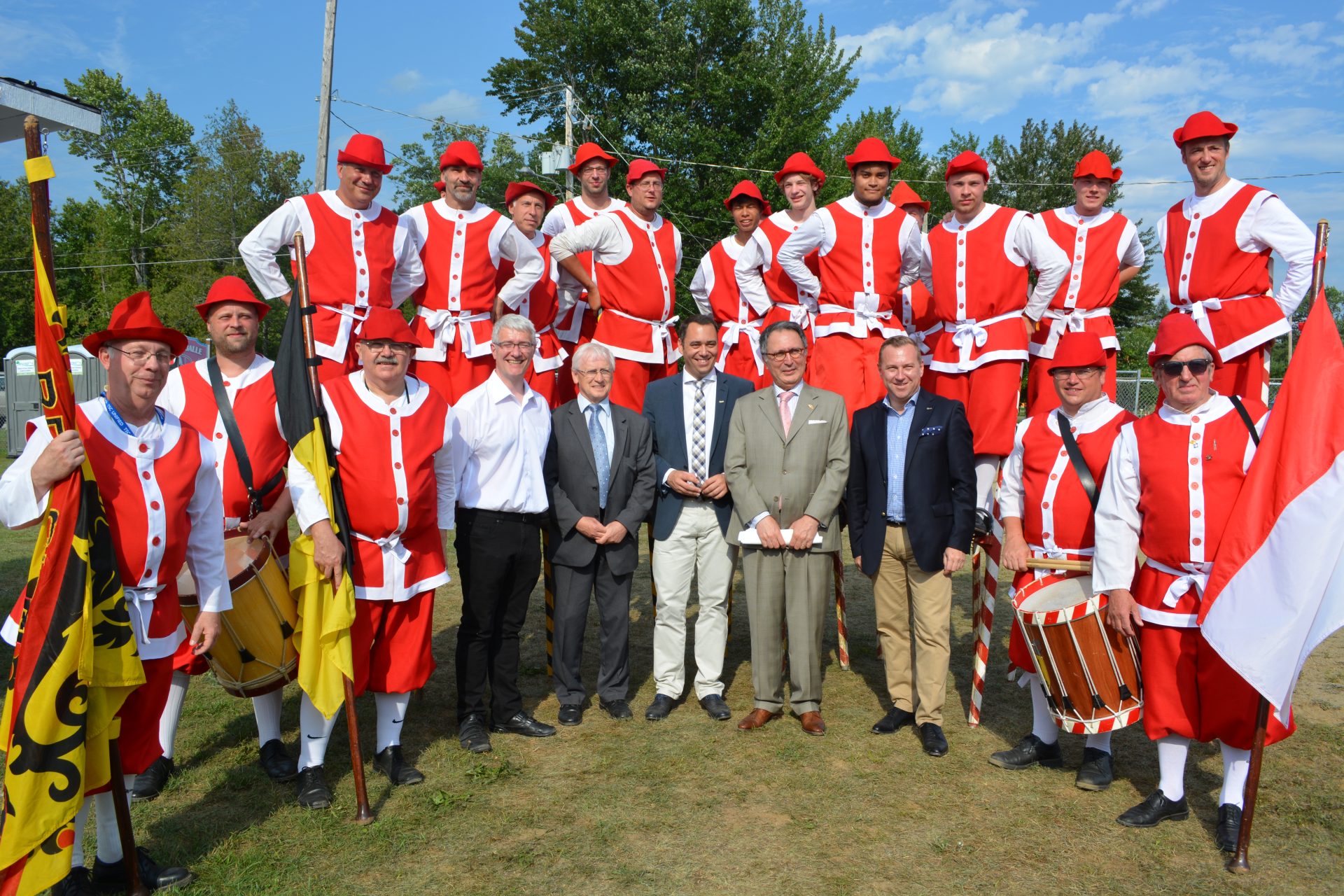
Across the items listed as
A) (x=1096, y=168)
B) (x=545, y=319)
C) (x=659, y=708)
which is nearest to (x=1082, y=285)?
(x=1096, y=168)

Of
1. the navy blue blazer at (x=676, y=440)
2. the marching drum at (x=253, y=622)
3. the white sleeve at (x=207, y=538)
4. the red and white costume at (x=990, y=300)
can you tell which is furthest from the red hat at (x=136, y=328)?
the red and white costume at (x=990, y=300)

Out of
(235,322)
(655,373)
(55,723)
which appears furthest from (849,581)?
(55,723)

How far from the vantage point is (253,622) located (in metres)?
4.37

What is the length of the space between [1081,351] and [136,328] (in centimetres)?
420

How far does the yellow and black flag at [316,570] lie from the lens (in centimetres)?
417

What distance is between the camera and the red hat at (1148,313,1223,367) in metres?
4.12

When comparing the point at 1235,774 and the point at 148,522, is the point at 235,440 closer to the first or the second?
the point at 148,522

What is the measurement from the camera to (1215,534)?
160 inches

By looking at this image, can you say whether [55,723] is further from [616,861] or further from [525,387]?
[525,387]

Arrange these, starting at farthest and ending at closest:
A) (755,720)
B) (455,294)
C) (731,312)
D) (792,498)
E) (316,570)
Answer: (731,312) → (455,294) → (755,720) → (792,498) → (316,570)

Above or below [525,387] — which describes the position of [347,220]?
above

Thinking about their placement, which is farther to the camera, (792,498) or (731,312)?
(731,312)

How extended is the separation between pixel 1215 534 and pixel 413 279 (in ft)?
15.2

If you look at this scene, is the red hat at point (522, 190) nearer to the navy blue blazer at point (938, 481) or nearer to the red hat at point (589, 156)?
the red hat at point (589, 156)
